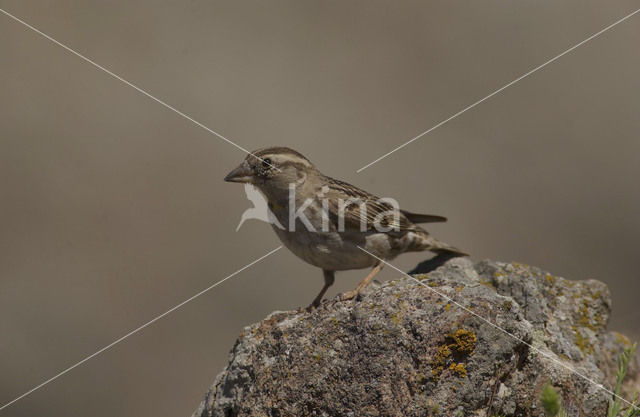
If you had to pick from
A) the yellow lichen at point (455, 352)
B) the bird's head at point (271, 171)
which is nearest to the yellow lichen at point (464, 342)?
the yellow lichen at point (455, 352)

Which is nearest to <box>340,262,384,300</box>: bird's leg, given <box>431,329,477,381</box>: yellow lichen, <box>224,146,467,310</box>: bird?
<box>224,146,467,310</box>: bird

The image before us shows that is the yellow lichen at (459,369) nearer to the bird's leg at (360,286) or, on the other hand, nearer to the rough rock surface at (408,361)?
the rough rock surface at (408,361)

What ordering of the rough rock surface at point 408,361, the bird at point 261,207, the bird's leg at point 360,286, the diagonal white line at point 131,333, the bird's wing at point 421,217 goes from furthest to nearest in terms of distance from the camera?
the diagonal white line at point 131,333 < the bird's wing at point 421,217 < the bird at point 261,207 < the bird's leg at point 360,286 < the rough rock surface at point 408,361

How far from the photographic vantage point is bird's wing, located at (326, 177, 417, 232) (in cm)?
732

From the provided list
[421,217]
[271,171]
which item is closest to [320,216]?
[271,171]

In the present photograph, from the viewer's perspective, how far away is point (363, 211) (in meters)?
7.46

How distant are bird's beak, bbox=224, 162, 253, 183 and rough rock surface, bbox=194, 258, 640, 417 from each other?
167 centimetres

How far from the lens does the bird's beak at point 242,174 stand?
7.34m

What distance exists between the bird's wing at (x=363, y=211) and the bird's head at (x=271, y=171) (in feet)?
1.30

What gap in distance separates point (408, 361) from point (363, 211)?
2.41m

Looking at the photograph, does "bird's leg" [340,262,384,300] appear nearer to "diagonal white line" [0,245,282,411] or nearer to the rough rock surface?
the rough rock surface

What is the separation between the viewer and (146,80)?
1541 cm

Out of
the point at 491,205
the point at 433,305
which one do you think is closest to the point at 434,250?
the point at 433,305

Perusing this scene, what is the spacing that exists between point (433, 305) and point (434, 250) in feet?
8.51
